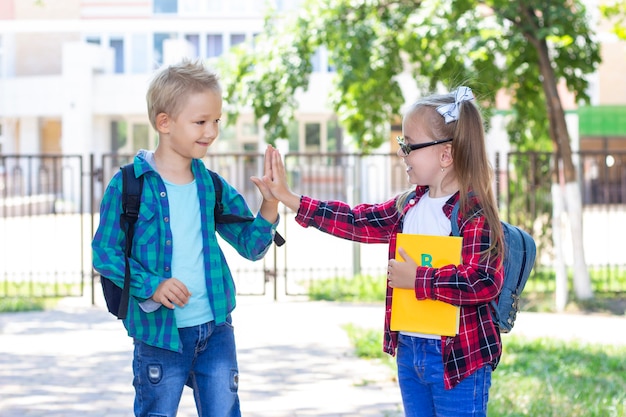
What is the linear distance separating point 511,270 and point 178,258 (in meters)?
1.15

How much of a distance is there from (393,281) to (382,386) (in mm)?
3497

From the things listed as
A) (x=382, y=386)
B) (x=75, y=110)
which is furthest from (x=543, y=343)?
(x=75, y=110)

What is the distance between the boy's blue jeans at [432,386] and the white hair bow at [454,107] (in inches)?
29.8

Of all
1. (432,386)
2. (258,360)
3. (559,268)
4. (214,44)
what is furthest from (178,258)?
(214,44)

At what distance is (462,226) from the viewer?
3.32 m

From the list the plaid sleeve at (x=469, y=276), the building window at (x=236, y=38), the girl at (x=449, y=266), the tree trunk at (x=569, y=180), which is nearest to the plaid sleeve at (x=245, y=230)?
the girl at (x=449, y=266)

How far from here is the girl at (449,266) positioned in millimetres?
3256

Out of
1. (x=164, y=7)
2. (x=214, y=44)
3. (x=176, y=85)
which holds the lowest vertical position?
(x=176, y=85)

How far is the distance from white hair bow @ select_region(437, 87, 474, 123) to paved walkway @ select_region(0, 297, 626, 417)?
2.79 metres

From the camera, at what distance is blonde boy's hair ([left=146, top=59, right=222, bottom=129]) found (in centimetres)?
349

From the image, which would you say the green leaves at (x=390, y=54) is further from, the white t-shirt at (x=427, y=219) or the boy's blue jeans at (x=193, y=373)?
the boy's blue jeans at (x=193, y=373)

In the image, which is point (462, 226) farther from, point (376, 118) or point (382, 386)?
point (376, 118)

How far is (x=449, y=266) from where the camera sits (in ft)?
10.7

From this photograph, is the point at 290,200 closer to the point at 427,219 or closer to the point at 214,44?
the point at 427,219
